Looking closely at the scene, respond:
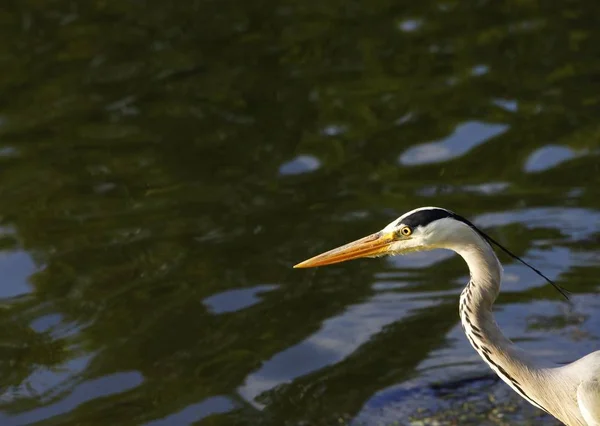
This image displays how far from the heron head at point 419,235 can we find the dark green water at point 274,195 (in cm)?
122

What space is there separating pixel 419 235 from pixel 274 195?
3359 millimetres

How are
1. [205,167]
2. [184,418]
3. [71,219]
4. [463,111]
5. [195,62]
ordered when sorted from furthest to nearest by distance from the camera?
[195,62]
[463,111]
[205,167]
[71,219]
[184,418]

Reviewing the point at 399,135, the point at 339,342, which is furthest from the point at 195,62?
the point at 339,342

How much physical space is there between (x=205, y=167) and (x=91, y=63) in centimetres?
254

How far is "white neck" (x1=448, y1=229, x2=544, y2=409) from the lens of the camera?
237 inches

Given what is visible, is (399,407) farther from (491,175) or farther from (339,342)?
(491,175)

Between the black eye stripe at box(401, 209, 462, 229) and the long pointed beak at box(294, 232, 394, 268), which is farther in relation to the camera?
the long pointed beak at box(294, 232, 394, 268)

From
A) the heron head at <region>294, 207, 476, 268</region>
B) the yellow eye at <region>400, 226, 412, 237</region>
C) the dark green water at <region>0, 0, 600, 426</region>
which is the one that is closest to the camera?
the heron head at <region>294, 207, 476, 268</region>

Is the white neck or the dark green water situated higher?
the dark green water

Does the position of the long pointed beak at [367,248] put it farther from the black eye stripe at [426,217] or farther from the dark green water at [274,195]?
the dark green water at [274,195]

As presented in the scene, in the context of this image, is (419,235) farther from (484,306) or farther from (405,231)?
(484,306)

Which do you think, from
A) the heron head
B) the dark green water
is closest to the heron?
the heron head

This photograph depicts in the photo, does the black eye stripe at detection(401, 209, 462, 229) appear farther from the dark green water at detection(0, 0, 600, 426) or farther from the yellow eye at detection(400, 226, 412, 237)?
the dark green water at detection(0, 0, 600, 426)

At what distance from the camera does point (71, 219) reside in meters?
9.15
